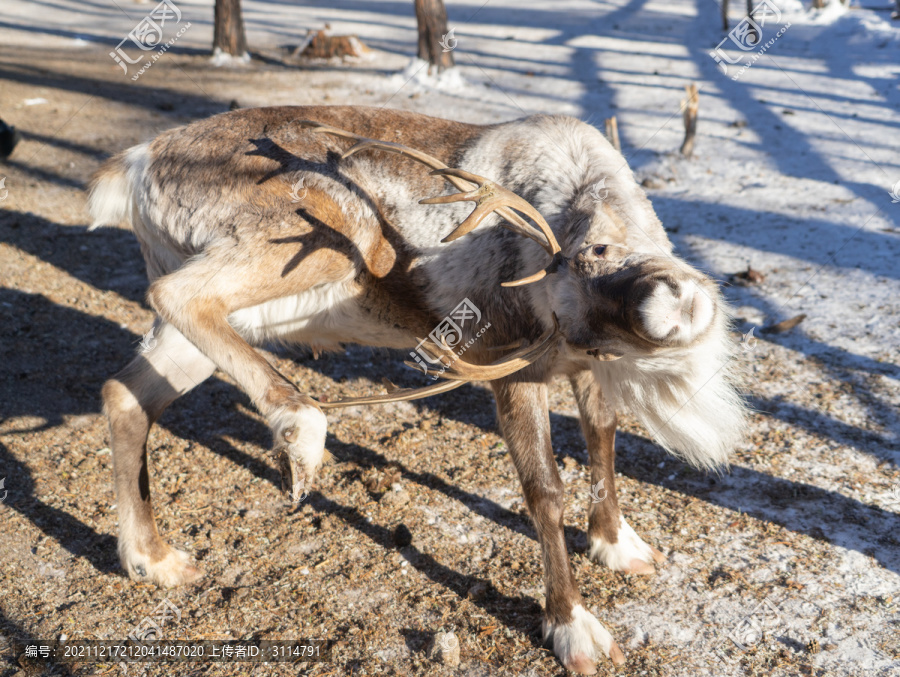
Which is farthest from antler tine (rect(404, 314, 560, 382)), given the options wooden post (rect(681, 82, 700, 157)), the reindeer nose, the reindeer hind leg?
wooden post (rect(681, 82, 700, 157))

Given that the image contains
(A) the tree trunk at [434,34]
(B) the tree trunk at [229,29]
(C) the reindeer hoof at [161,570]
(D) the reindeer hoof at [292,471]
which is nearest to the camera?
(D) the reindeer hoof at [292,471]

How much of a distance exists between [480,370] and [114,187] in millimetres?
2137

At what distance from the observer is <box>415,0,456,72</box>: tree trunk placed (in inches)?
394

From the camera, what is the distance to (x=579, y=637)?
2.75 m

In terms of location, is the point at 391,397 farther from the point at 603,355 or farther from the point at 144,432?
the point at 144,432

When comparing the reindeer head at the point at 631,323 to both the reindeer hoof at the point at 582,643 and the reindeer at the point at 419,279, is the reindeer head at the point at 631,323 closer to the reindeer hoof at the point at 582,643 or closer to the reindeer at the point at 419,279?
the reindeer at the point at 419,279

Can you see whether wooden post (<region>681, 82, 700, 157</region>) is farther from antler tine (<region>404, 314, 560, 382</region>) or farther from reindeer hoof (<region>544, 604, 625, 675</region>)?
reindeer hoof (<region>544, 604, 625, 675</region>)

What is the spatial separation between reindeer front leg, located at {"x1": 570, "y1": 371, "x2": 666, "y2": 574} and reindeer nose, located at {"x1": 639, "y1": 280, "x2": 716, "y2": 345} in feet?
3.29

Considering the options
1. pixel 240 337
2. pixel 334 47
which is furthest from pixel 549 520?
pixel 334 47

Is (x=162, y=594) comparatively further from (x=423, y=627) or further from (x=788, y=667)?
(x=788, y=667)

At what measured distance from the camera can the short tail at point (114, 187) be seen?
11.4ft

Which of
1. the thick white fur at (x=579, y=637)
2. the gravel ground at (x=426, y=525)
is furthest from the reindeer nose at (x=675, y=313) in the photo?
the gravel ground at (x=426, y=525)

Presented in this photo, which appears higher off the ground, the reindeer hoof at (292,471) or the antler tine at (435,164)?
the antler tine at (435,164)

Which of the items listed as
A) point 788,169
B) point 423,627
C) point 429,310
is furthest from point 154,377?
point 788,169
